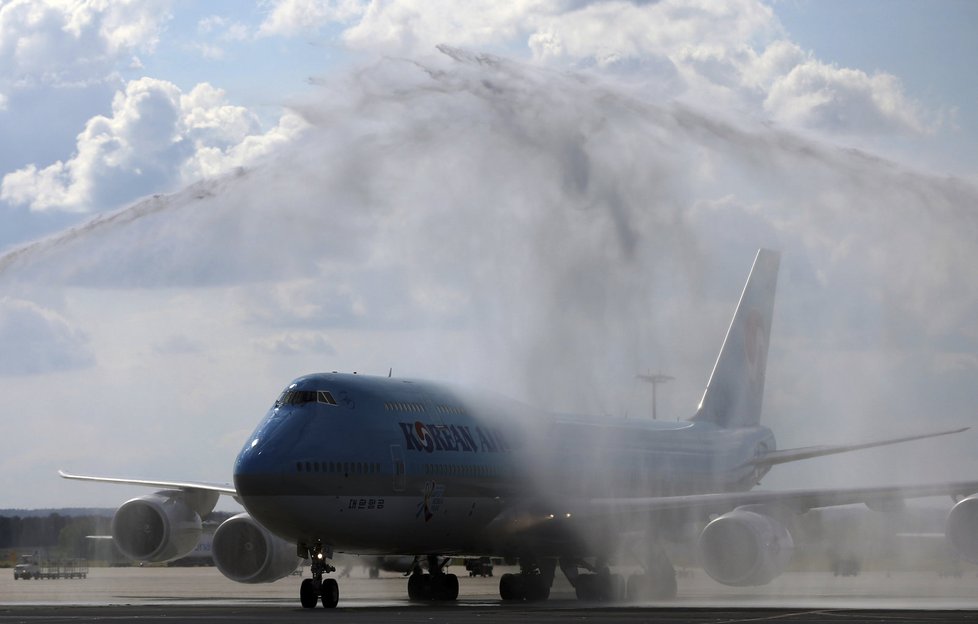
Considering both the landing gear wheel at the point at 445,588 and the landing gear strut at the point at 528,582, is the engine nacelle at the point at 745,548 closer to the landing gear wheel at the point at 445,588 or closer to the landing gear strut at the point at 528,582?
the landing gear strut at the point at 528,582

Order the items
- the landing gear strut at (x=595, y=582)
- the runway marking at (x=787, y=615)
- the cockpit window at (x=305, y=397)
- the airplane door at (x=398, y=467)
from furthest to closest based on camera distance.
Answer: the landing gear strut at (x=595, y=582) → the airplane door at (x=398, y=467) → the cockpit window at (x=305, y=397) → the runway marking at (x=787, y=615)

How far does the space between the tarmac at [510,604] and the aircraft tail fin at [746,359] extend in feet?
20.9

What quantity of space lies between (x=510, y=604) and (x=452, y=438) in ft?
15.1

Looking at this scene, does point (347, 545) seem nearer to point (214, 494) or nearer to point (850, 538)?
point (214, 494)

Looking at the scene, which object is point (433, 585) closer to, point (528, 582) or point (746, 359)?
point (528, 582)

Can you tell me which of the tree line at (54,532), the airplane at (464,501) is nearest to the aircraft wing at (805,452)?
the airplane at (464,501)

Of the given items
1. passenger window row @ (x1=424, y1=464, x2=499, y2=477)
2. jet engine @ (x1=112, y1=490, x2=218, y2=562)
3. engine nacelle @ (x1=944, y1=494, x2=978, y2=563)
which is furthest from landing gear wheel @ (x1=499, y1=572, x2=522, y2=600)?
engine nacelle @ (x1=944, y1=494, x2=978, y2=563)

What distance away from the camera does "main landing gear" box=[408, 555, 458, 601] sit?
41438mm

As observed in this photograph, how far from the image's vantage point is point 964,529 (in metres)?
37.0

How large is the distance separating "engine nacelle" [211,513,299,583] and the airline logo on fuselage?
5.92 m

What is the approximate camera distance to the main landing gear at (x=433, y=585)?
41438 millimetres

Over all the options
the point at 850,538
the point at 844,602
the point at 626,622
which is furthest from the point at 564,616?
the point at 850,538

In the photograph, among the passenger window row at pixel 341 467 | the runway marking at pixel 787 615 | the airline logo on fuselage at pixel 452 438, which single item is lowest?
the runway marking at pixel 787 615

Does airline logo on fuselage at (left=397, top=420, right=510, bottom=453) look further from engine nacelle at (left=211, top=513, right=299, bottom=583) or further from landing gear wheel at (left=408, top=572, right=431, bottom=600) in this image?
engine nacelle at (left=211, top=513, right=299, bottom=583)
